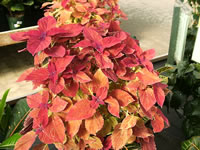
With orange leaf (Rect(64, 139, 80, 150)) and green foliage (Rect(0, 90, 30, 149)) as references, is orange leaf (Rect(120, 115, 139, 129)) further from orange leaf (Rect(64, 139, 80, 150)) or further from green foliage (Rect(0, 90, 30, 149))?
green foliage (Rect(0, 90, 30, 149))

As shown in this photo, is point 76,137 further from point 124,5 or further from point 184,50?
point 124,5

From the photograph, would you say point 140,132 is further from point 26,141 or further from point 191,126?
point 191,126

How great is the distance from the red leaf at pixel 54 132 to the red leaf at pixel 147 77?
18 cm

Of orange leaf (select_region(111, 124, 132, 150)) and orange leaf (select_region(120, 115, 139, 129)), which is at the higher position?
orange leaf (select_region(120, 115, 139, 129))

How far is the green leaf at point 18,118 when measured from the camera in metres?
0.86

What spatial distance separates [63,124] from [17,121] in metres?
0.50

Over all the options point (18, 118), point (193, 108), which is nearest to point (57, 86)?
point (18, 118)

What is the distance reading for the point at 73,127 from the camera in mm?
450

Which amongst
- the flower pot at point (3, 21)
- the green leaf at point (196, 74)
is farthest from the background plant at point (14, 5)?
the green leaf at point (196, 74)

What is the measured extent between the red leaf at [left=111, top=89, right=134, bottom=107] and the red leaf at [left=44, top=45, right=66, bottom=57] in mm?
139

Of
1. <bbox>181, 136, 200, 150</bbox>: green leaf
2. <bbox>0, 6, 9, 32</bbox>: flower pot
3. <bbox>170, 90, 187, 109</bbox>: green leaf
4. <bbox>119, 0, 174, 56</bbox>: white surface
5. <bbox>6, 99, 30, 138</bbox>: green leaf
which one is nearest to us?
<bbox>181, 136, 200, 150</bbox>: green leaf

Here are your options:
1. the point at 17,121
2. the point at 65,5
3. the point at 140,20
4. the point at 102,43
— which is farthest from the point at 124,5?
the point at 102,43

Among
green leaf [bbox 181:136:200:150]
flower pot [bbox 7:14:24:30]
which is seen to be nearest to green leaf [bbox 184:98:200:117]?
green leaf [bbox 181:136:200:150]

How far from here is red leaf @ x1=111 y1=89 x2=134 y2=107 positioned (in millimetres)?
468
